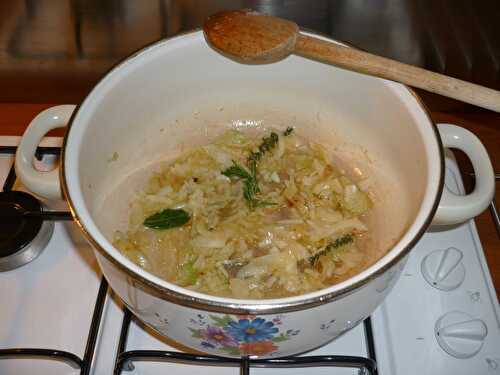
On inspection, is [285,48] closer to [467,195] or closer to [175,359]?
[467,195]

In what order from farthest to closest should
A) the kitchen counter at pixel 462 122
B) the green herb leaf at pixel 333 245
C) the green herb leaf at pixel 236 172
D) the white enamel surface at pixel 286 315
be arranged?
the kitchen counter at pixel 462 122
the green herb leaf at pixel 236 172
the green herb leaf at pixel 333 245
the white enamel surface at pixel 286 315

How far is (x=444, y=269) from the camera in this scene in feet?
2.61

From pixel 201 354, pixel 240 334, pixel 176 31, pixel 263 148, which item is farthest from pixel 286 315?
pixel 176 31

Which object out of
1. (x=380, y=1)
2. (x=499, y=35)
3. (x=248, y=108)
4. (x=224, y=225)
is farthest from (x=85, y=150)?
(x=499, y=35)

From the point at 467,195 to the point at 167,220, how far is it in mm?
411

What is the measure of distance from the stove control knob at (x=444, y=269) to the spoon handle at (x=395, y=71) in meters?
0.23

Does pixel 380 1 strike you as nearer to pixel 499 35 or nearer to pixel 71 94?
pixel 499 35

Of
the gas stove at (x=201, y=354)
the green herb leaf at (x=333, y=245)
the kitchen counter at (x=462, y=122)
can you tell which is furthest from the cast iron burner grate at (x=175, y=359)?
the kitchen counter at (x=462, y=122)

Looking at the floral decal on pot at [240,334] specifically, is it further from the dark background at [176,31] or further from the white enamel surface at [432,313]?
the dark background at [176,31]

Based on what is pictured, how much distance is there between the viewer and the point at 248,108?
957mm

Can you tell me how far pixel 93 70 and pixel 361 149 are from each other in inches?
25.6

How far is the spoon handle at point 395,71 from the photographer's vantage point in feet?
2.27

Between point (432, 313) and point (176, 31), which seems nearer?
→ point (432, 313)

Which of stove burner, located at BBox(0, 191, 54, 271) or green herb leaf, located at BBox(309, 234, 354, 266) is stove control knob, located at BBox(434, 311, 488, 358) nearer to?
green herb leaf, located at BBox(309, 234, 354, 266)
